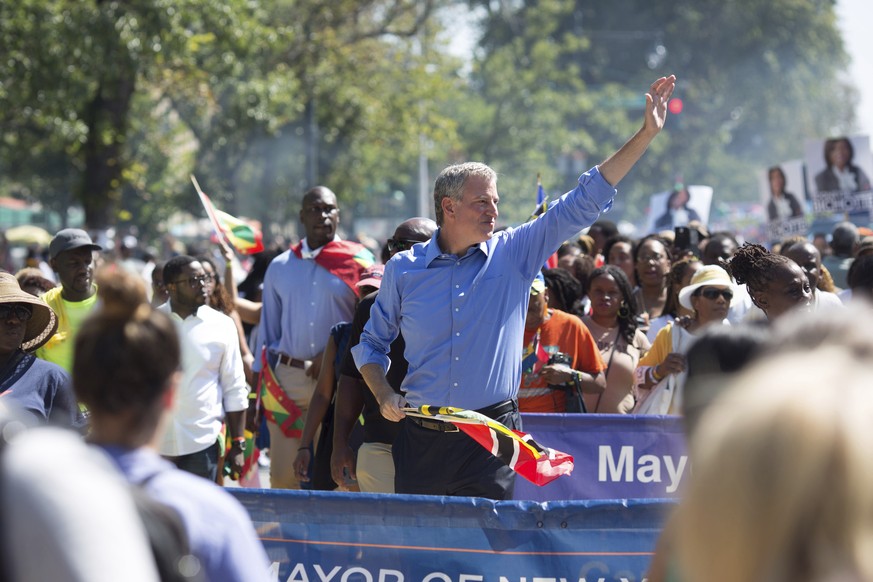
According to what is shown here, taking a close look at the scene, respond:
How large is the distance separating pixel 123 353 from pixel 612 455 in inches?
176

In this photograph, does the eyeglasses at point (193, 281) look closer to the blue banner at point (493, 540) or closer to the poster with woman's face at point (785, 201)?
the blue banner at point (493, 540)

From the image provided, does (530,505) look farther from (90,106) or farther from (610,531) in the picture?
(90,106)

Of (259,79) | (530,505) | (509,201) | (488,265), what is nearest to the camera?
(530,505)

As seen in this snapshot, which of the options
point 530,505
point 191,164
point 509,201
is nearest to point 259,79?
point 191,164

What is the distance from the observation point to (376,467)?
6.01m

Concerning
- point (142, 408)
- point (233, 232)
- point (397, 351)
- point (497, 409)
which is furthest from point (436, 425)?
point (233, 232)

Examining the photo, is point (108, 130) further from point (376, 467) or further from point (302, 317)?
point (376, 467)

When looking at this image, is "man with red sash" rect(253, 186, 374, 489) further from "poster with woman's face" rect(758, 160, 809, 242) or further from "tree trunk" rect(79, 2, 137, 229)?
"tree trunk" rect(79, 2, 137, 229)

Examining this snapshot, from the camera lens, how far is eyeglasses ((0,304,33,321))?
5.42 m

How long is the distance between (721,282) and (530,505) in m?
2.26

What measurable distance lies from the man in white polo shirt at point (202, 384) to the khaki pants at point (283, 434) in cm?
78

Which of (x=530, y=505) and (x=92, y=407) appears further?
(x=530, y=505)

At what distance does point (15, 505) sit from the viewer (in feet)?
6.46

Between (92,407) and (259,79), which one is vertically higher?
(259,79)
